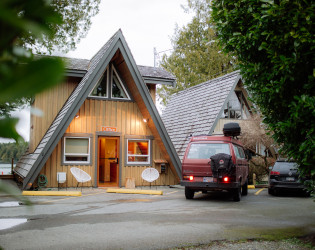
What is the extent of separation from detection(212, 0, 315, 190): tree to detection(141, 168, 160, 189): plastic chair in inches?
361

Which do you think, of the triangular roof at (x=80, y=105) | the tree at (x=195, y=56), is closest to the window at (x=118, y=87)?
the triangular roof at (x=80, y=105)

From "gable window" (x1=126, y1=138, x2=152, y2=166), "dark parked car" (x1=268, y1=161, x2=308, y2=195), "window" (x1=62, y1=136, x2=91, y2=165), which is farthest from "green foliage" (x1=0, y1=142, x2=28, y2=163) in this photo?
"gable window" (x1=126, y1=138, x2=152, y2=166)

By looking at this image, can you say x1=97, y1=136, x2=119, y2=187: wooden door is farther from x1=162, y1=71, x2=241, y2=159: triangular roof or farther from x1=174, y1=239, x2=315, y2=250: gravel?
x1=174, y1=239, x2=315, y2=250: gravel

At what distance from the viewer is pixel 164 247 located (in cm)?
568

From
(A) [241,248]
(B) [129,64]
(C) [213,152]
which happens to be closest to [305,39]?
(A) [241,248]

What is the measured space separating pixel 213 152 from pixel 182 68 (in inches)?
970

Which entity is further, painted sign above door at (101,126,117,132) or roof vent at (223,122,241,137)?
painted sign above door at (101,126,117,132)

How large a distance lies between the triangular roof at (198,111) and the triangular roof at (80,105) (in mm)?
2899

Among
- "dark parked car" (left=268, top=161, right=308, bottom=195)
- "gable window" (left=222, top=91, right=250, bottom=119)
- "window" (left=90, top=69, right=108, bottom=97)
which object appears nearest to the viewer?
"dark parked car" (left=268, top=161, right=308, bottom=195)

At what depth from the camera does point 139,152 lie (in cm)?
1662

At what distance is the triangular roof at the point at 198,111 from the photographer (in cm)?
1902

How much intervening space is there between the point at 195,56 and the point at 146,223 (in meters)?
29.2

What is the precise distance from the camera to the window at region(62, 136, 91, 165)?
49.5 ft

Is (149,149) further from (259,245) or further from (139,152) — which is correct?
(259,245)
